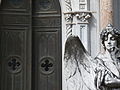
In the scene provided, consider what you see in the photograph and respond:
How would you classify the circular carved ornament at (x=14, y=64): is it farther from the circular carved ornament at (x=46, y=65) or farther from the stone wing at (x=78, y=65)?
the stone wing at (x=78, y=65)

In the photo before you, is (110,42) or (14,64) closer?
(110,42)

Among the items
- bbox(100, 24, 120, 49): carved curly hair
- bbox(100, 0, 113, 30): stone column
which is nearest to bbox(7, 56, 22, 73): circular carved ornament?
bbox(100, 0, 113, 30): stone column

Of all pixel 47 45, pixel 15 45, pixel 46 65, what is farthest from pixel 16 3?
pixel 46 65

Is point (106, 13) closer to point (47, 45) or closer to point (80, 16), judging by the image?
point (80, 16)

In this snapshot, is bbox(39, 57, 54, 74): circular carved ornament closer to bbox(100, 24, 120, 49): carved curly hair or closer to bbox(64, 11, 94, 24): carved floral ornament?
bbox(64, 11, 94, 24): carved floral ornament

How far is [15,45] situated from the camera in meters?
9.45

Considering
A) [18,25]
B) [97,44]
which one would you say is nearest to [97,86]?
[97,44]

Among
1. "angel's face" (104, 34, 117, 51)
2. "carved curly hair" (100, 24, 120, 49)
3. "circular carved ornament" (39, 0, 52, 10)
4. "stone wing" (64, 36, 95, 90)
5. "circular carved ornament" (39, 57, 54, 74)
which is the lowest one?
"circular carved ornament" (39, 57, 54, 74)

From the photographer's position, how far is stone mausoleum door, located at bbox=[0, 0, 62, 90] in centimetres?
937

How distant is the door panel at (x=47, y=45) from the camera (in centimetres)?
940

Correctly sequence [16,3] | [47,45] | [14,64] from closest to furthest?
[14,64]
[47,45]
[16,3]

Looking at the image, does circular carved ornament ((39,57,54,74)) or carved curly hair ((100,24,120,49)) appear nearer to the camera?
carved curly hair ((100,24,120,49))

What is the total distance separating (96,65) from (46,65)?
529cm

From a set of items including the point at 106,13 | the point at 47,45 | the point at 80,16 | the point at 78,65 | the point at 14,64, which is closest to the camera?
the point at 78,65
